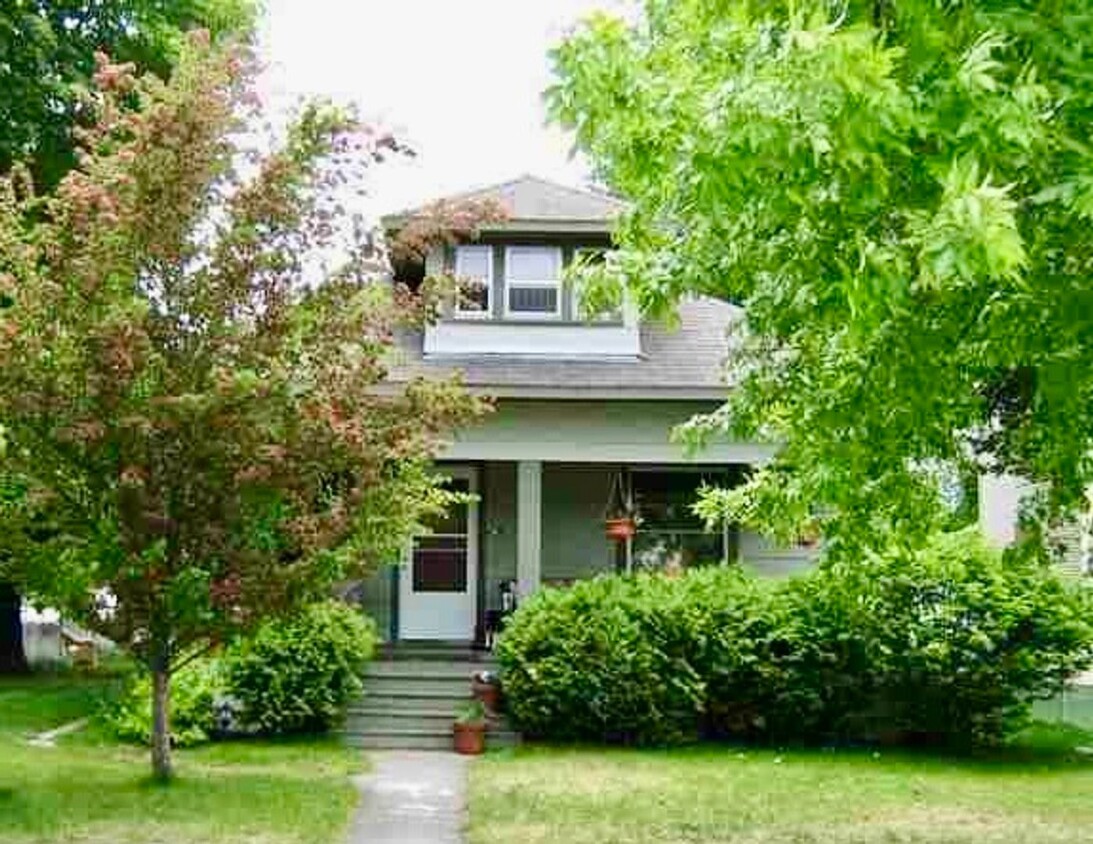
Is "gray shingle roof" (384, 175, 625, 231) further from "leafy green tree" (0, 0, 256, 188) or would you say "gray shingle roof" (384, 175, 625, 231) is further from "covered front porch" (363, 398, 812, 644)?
"leafy green tree" (0, 0, 256, 188)

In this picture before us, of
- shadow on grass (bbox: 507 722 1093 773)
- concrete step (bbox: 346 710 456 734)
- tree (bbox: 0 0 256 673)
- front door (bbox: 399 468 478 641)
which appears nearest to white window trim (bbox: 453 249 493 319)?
front door (bbox: 399 468 478 641)

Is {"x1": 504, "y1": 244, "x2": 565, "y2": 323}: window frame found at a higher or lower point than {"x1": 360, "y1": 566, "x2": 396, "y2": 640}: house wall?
higher

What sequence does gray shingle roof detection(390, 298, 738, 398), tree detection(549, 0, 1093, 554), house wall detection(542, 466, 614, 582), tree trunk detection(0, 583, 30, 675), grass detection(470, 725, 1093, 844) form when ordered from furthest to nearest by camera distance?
tree trunk detection(0, 583, 30, 675)
house wall detection(542, 466, 614, 582)
gray shingle roof detection(390, 298, 738, 398)
grass detection(470, 725, 1093, 844)
tree detection(549, 0, 1093, 554)

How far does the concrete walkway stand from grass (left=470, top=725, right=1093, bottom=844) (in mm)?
206

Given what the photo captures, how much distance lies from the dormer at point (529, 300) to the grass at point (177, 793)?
5.97 m

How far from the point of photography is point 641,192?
23.1ft

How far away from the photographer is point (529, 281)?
731 inches

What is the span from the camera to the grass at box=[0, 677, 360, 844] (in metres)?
9.66

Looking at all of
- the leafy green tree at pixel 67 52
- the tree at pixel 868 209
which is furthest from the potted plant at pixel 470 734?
the leafy green tree at pixel 67 52

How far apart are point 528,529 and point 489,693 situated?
2.33 meters

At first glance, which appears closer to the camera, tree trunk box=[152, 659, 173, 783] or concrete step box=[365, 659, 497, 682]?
tree trunk box=[152, 659, 173, 783]

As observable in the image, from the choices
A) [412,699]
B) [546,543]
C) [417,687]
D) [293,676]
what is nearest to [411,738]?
[412,699]

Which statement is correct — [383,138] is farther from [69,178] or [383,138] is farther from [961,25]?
[961,25]

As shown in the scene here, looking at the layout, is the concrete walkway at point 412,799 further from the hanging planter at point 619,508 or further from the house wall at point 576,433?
the hanging planter at point 619,508
